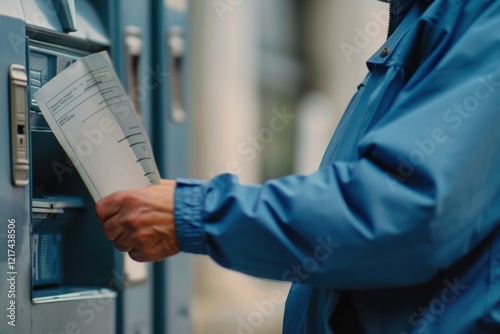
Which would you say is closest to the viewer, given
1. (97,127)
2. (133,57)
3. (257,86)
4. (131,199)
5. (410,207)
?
(410,207)

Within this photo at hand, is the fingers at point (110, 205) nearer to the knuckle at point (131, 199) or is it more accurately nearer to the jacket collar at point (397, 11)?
the knuckle at point (131, 199)

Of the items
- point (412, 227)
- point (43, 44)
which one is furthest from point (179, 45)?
point (412, 227)

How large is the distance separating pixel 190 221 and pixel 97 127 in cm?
36

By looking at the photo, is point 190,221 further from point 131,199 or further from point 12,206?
point 12,206

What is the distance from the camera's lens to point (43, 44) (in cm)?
220

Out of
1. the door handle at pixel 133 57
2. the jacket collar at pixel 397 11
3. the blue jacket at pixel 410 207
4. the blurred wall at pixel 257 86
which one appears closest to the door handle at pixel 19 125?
the blue jacket at pixel 410 207

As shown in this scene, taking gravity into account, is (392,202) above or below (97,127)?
below

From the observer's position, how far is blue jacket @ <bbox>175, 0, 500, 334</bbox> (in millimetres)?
1638

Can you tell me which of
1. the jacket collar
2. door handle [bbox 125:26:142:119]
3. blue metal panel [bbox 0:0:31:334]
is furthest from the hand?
door handle [bbox 125:26:142:119]

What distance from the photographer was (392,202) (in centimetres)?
163

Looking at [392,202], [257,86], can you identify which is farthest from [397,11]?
[257,86]

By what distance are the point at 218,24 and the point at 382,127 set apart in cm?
564

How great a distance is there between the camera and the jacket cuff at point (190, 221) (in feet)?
5.57

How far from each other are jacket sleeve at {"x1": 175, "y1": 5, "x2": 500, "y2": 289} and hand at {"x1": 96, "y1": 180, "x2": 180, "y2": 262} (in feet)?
0.09
